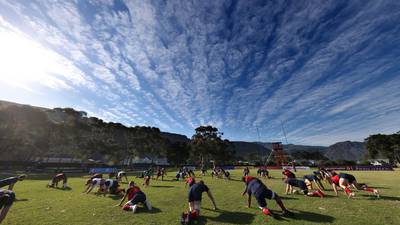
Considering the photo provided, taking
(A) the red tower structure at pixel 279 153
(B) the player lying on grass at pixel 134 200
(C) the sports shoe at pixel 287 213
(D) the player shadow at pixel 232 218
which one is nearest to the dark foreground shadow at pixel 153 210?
(B) the player lying on grass at pixel 134 200

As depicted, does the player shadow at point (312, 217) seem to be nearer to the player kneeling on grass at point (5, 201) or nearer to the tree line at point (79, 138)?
the player kneeling on grass at point (5, 201)

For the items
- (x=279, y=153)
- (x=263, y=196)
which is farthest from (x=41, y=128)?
(x=279, y=153)

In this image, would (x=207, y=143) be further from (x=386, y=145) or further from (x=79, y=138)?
(x=386, y=145)

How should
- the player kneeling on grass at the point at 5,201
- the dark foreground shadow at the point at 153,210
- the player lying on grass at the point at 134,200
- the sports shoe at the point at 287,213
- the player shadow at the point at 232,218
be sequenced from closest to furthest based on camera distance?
1. the player kneeling on grass at the point at 5,201
2. the player shadow at the point at 232,218
3. the sports shoe at the point at 287,213
4. the dark foreground shadow at the point at 153,210
5. the player lying on grass at the point at 134,200

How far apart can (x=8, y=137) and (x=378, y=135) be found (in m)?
134

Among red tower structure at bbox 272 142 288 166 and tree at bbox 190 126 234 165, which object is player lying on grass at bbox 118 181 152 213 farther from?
red tower structure at bbox 272 142 288 166

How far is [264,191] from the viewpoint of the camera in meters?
7.71

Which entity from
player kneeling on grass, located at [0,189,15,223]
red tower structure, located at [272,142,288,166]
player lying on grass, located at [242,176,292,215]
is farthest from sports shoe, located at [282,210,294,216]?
red tower structure, located at [272,142,288,166]

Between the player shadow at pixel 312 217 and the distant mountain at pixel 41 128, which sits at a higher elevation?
the distant mountain at pixel 41 128

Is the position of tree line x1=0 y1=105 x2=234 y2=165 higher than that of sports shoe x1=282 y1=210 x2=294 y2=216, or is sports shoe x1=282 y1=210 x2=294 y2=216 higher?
tree line x1=0 y1=105 x2=234 y2=165

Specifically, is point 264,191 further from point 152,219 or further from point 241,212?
point 152,219

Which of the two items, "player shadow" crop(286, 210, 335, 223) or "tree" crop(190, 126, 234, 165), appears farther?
"tree" crop(190, 126, 234, 165)

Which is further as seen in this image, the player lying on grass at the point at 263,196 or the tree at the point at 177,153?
the tree at the point at 177,153

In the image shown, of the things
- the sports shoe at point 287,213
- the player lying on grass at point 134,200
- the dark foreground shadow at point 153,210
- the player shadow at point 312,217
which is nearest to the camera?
the player shadow at point 312,217
